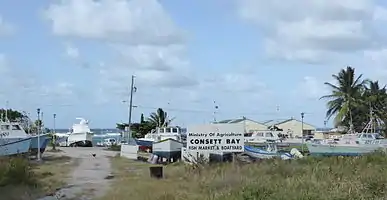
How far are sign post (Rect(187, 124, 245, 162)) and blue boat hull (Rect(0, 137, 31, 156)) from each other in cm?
1348

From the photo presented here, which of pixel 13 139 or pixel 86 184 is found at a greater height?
pixel 13 139

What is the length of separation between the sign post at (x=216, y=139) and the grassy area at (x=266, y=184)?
61.5 inches

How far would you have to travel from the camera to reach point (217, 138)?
1141 inches

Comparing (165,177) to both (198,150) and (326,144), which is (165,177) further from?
(326,144)

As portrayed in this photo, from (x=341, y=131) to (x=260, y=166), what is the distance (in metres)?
52.6

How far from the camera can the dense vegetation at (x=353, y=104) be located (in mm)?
70188

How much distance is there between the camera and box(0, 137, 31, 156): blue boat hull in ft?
123

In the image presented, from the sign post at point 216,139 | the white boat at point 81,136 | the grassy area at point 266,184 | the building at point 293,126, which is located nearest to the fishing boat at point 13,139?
the grassy area at point 266,184

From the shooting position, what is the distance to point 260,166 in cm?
2561

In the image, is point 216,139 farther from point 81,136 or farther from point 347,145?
point 81,136

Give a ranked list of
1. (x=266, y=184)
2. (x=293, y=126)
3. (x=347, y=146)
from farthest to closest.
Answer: (x=293, y=126) → (x=347, y=146) → (x=266, y=184)

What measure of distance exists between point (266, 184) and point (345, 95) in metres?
55.4

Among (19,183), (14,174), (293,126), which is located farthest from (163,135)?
(293,126)

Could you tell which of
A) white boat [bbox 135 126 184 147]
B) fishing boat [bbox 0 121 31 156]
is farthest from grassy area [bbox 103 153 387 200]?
white boat [bbox 135 126 184 147]
